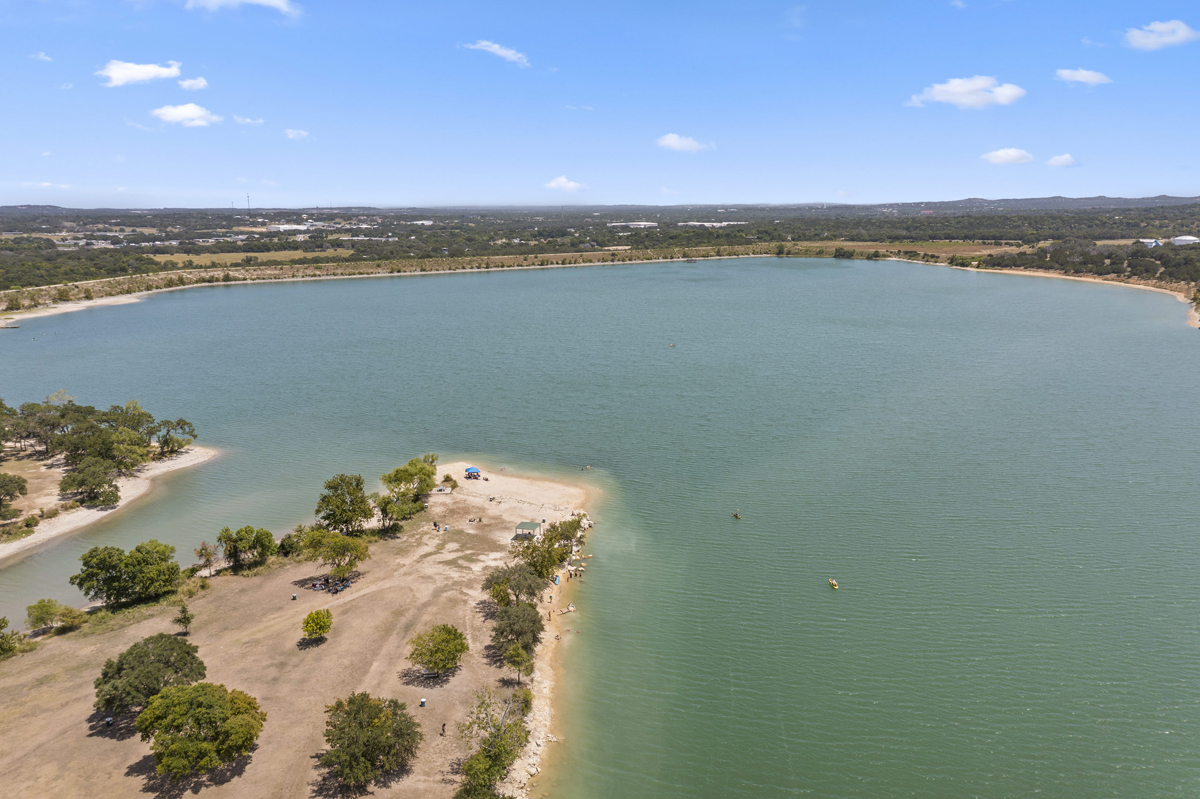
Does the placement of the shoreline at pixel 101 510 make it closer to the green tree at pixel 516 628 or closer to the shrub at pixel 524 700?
the green tree at pixel 516 628

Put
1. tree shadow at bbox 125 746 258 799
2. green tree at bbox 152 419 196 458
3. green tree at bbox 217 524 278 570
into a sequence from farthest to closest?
green tree at bbox 152 419 196 458
green tree at bbox 217 524 278 570
tree shadow at bbox 125 746 258 799

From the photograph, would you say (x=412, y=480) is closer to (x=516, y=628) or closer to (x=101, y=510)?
(x=516, y=628)

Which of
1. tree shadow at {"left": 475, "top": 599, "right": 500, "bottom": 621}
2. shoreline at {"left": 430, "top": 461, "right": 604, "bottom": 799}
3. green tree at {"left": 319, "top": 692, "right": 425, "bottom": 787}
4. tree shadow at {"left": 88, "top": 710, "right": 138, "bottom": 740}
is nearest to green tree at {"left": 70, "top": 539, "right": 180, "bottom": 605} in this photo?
tree shadow at {"left": 88, "top": 710, "right": 138, "bottom": 740}

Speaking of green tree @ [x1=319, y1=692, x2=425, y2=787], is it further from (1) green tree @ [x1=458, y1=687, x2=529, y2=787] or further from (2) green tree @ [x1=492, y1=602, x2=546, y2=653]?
(2) green tree @ [x1=492, y1=602, x2=546, y2=653]

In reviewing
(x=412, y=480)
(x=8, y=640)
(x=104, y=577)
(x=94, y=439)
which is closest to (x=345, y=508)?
(x=412, y=480)

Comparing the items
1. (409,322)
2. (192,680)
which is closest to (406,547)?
(192,680)

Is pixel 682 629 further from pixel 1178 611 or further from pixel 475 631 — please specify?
pixel 1178 611
